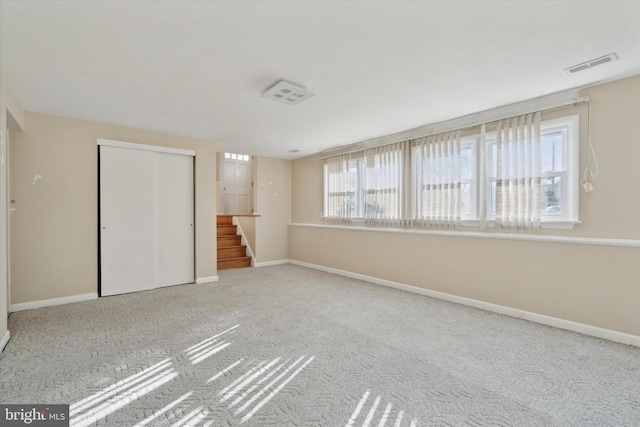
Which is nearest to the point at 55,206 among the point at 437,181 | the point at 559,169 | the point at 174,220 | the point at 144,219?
the point at 144,219

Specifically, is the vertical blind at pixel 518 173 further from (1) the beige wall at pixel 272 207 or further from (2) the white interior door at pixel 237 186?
(2) the white interior door at pixel 237 186

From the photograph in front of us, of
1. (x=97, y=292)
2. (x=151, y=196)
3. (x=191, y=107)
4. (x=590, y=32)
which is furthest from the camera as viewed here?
(x=151, y=196)

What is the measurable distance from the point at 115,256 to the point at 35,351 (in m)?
1.83

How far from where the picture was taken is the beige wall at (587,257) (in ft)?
8.63

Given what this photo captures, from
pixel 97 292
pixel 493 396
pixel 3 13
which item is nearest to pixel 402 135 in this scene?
pixel 493 396

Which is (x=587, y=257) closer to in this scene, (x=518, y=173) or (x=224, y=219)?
(x=518, y=173)

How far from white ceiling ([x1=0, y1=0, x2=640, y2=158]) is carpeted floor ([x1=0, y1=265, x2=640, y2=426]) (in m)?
2.40

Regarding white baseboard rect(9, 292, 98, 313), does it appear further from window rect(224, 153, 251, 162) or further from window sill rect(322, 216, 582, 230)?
window sill rect(322, 216, 582, 230)

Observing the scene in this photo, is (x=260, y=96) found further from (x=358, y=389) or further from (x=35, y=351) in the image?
(x=35, y=351)

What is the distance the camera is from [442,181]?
403 cm

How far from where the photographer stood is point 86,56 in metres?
2.33

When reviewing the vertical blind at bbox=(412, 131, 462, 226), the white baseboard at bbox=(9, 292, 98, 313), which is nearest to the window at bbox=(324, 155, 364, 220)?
the vertical blind at bbox=(412, 131, 462, 226)

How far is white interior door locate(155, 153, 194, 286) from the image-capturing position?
14.8 ft

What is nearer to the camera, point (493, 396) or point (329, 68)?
point (493, 396)
